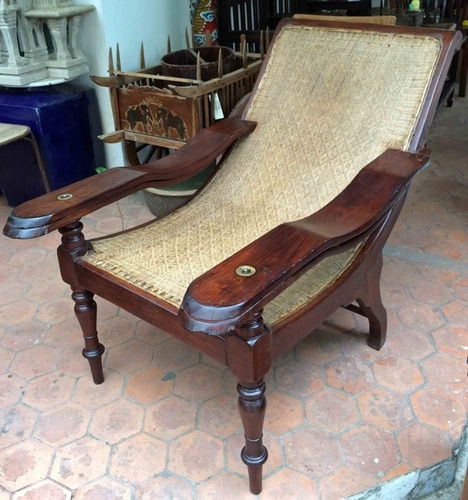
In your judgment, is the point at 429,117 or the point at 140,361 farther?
the point at 140,361

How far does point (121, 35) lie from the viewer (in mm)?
2904

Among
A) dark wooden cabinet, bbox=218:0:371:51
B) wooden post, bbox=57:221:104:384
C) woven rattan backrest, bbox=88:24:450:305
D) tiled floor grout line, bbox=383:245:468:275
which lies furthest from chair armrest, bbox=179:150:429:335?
dark wooden cabinet, bbox=218:0:371:51

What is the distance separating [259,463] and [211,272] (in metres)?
0.60

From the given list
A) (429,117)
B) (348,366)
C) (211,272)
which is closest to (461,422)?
(348,366)

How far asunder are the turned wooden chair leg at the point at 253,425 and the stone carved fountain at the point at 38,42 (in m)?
2.12

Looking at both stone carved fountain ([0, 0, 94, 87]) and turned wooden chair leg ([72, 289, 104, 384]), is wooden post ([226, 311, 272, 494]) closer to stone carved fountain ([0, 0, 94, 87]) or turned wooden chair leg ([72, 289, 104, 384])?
turned wooden chair leg ([72, 289, 104, 384])

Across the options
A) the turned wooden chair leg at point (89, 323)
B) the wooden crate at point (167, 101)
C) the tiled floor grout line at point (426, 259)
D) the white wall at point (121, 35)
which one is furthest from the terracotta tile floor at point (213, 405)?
the white wall at point (121, 35)

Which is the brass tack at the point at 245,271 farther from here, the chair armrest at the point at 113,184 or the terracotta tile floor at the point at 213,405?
the terracotta tile floor at the point at 213,405

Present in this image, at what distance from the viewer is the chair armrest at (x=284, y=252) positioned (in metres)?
1.01

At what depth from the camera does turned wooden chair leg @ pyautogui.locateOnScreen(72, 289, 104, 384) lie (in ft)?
5.47

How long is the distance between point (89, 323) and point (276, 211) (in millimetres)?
683

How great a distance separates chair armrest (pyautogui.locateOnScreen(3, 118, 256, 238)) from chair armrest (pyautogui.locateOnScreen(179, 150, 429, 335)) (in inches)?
20.3

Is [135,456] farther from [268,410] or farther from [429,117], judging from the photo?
[429,117]

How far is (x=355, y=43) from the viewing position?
187 centimetres
